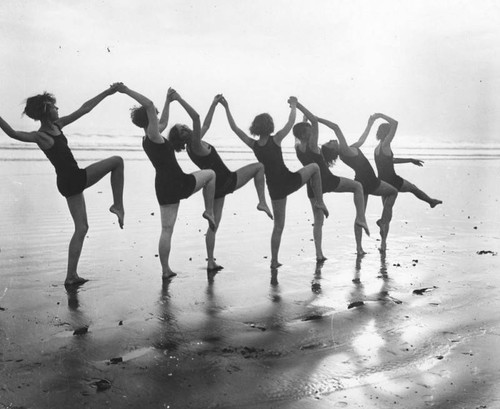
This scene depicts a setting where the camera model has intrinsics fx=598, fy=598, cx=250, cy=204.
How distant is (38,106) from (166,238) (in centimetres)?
214

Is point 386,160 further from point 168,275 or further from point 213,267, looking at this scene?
point 168,275

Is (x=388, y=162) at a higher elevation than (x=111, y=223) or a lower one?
higher

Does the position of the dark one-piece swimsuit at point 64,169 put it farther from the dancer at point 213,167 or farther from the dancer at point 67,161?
the dancer at point 213,167

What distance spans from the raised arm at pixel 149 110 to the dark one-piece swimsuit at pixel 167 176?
18 cm

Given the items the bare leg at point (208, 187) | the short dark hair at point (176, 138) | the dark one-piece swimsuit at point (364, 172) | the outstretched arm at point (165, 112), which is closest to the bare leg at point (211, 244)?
the bare leg at point (208, 187)

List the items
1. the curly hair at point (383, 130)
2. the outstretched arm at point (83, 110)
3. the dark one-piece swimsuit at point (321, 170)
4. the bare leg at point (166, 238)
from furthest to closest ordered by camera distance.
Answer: the curly hair at point (383, 130) → the dark one-piece swimsuit at point (321, 170) → the bare leg at point (166, 238) → the outstretched arm at point (83, 110)

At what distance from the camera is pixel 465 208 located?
44.4ft

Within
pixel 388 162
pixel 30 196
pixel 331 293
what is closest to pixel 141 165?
pixel 30 196

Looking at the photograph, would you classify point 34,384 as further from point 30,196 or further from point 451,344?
point 30,196

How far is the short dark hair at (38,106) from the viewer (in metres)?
6.92

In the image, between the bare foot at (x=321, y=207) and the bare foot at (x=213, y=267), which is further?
the bare foot at (x=321, y=207)

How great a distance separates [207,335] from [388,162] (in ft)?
19.0

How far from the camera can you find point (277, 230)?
8.08 meters

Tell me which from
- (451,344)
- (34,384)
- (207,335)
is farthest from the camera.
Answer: (207,335)
